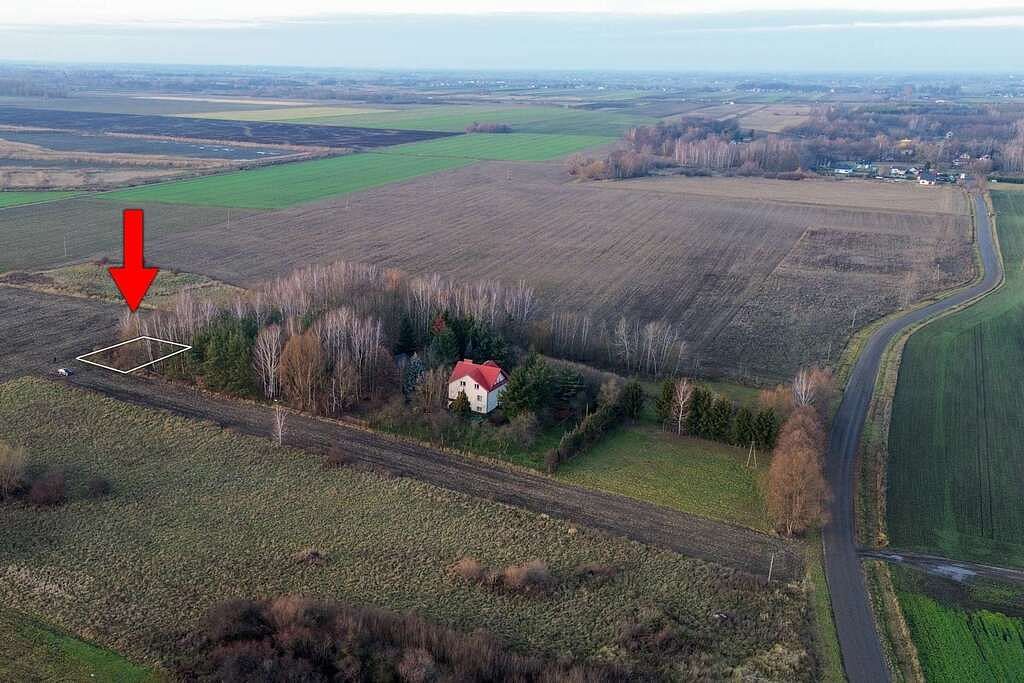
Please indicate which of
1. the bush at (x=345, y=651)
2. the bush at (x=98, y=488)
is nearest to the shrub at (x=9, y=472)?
the bush at (x=98, y=488)

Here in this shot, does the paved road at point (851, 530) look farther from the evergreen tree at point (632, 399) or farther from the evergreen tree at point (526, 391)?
the evergreen tree at point (526, 391)

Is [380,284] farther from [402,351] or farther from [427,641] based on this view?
[427,641]

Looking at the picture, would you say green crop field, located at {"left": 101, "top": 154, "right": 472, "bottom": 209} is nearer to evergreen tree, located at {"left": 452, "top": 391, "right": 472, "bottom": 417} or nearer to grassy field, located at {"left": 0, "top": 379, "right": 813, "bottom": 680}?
evergreen tree, located at {"left": 452, "top": 391, "right": 472, "bottom": 417}

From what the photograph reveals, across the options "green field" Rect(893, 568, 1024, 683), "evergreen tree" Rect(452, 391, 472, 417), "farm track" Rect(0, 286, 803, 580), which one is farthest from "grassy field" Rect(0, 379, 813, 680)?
"evergreen tree" Rect(452, 391, 472, 417)

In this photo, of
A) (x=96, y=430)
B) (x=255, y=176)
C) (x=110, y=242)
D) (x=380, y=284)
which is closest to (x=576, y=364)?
(x=380, y=284)

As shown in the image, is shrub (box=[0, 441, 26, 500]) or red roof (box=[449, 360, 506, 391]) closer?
shrub (box=[0, 441, 26, 500])

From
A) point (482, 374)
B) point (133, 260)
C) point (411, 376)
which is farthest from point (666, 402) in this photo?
point (133, 260)
